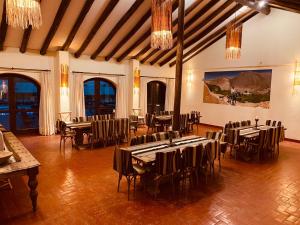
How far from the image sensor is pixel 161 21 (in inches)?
149

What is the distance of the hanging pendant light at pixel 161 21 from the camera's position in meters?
3.74

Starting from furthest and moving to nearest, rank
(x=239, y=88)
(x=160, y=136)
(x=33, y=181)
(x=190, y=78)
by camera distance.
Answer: (x=190, y=78), (x=239, y=88), (x=160, y=136), (x=33, y=181)

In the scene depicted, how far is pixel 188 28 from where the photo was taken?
314 inches

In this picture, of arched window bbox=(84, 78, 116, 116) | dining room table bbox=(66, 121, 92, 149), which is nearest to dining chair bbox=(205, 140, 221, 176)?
dining room table bbox=(66, 121, 92, 149)

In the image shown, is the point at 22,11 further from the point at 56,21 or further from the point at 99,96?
the point at 99,96

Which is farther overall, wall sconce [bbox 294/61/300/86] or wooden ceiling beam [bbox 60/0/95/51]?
wall sconce [bbox 294/61/300/86]

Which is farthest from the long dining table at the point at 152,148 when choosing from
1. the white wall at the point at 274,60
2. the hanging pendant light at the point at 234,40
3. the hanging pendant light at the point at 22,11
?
the white wall at the point at 274,60

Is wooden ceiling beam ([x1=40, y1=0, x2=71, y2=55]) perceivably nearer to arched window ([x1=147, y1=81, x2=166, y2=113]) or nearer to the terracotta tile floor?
the terracotta tile floor

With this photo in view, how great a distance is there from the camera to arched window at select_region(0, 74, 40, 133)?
731 cm

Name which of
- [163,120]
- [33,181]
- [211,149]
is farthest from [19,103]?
[211,149]

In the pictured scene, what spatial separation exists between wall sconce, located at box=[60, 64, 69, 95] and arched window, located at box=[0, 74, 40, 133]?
97cm

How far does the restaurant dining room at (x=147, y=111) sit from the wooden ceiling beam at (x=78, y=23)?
0.04 meters

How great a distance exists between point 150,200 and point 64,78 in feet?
18.8

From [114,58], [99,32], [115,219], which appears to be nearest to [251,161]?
[115,219]
